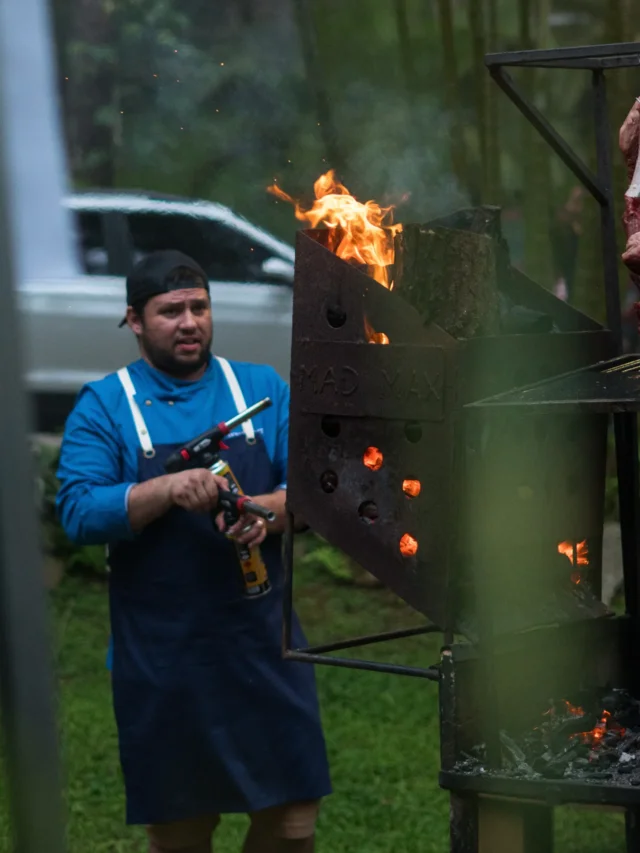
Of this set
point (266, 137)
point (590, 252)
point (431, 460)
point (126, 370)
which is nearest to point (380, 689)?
point (590, 252)

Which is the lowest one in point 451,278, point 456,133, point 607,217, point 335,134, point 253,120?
point 451,278

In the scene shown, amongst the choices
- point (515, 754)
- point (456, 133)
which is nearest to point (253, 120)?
point (456, 133)

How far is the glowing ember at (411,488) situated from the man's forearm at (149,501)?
0.66 metres

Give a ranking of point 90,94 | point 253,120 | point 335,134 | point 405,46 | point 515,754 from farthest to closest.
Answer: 1. point 90,94
2. point 253,120
3. point 335,134
4. point 405,46
5. point 515,754

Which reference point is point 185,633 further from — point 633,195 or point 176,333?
point 633,195

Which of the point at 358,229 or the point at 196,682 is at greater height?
the point at 358,229

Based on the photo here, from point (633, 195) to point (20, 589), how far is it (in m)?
2.41

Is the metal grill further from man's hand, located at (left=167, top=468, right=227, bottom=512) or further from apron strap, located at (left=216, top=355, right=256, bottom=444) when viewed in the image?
apron strap, located at (left=216, top=355, right=256, bottom=444)

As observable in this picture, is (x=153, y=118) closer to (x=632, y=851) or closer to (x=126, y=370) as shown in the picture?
(x=126, y=370)

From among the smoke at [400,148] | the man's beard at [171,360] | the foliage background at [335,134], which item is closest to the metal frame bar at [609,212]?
the man's beard at [171,360]

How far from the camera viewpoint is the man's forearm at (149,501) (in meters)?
3.67

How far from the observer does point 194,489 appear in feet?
12.0

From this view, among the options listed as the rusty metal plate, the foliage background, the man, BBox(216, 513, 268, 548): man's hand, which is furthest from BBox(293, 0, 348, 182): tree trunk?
the rusty metal plate

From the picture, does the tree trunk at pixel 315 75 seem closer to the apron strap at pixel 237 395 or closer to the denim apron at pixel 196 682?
the apron strap at pixel 237 395
